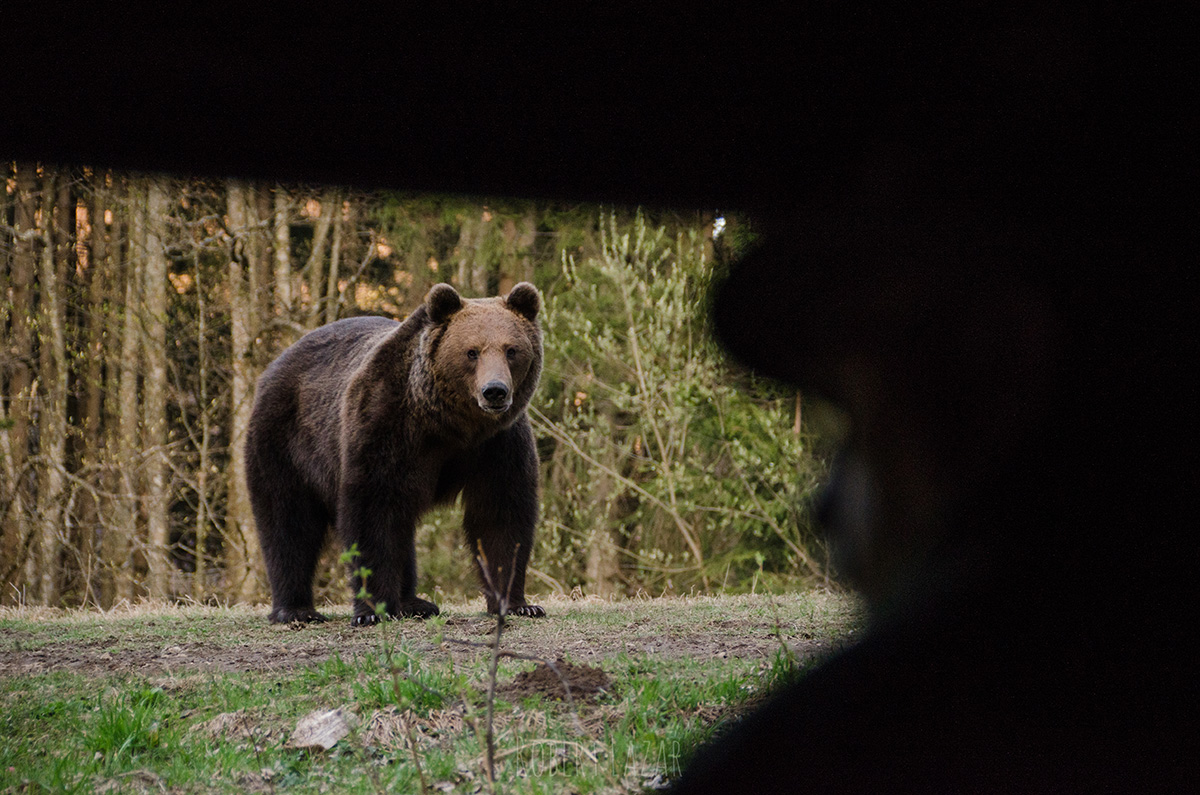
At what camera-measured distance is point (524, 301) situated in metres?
6.21

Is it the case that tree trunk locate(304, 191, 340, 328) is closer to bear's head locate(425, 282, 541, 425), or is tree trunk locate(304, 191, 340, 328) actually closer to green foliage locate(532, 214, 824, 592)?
green foliage locate(532, 214, 824, 592)

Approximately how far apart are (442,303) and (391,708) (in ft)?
9.69

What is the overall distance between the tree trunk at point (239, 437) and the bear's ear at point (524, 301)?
641 cm

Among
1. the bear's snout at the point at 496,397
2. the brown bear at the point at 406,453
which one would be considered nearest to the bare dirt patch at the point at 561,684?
the brown bear at the point at 406,453

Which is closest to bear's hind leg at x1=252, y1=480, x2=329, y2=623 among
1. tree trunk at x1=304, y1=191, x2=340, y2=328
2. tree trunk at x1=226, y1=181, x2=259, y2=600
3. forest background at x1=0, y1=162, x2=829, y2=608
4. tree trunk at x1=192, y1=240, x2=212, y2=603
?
forest background at x1=0, y1=162, x2=829, y2=608

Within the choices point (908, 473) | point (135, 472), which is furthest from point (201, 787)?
point (135, 472)

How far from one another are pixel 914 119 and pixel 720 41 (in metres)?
0.41

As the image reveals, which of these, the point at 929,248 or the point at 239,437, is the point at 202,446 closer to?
the point at 239,437

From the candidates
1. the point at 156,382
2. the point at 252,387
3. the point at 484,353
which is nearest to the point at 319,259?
the point at 252,387

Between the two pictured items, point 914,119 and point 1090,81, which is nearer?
point 1090,81

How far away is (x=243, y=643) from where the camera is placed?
5.25 metres

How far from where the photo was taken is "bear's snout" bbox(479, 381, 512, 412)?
5457mm

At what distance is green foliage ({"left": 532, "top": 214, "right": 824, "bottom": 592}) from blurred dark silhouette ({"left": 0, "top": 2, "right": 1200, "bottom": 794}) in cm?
772

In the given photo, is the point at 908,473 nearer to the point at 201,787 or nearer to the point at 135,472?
the point at 201,787
